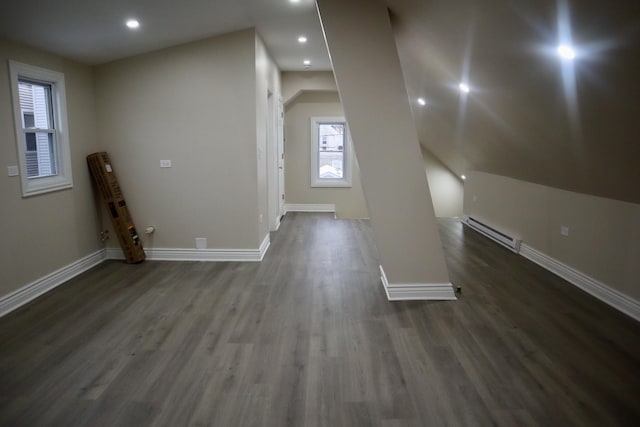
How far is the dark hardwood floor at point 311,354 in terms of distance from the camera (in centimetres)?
230

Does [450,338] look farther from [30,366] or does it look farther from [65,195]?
[65,195]

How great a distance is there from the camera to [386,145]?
3.64 metres

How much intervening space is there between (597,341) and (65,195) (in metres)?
4.91

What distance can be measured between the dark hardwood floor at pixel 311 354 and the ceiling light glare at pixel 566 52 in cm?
189

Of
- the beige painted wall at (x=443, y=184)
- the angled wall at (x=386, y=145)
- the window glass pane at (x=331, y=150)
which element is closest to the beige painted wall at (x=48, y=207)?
the angled wall at (x=386, y=145)

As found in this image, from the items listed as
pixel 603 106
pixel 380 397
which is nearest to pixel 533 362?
pixel 380 397

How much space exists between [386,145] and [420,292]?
136cm

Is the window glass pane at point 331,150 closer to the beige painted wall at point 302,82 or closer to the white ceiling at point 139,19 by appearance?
the beige painted wall at point 302,82

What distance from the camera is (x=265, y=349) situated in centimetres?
297

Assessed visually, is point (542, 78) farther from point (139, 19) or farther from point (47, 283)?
point (47, 283)

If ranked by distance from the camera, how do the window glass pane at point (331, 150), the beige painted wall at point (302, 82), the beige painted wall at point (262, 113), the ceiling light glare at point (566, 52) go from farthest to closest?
the window glass pane at point (331, 150) → the beige painted wall at point (302, 82) → the beige painted wall at point (262, 113) → the ceiling light glare at point (566, 52)

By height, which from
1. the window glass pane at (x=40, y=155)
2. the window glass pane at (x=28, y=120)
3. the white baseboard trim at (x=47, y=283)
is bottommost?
the white baseboard trim at (x=47, y=283)

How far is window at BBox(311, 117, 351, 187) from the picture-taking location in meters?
8.56

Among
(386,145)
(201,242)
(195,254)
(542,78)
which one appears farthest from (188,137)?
(542,78)
